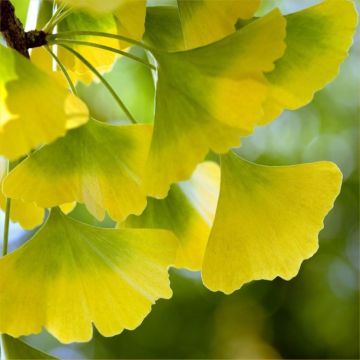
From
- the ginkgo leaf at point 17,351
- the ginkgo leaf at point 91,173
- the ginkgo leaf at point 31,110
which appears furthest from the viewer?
the ginkgo leaf at point 17,351

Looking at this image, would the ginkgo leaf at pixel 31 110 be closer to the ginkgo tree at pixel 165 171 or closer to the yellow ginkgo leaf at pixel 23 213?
the ginkgo tree at pixel 165 171

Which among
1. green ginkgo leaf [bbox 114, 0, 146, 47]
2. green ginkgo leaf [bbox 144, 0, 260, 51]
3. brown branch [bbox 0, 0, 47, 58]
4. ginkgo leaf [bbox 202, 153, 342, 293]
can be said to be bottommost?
ginkgo leaf [bbox 202, 153, 342, 293]

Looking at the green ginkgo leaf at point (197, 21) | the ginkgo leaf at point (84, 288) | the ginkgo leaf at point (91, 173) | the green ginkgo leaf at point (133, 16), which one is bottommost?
the ginkgo leaf at point (84, 288)

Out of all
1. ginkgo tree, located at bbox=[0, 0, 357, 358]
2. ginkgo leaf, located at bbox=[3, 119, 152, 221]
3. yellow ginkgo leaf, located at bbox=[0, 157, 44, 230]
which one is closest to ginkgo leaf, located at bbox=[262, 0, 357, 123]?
ginkgo tree, located at bbox=[0, 0, 357, 358]

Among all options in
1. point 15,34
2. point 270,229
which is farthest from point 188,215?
point 15,34

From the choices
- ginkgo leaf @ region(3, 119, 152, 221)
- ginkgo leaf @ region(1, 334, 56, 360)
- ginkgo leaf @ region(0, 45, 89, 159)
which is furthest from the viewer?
ginkgo leaf @ region(1, 334, 56, 360)

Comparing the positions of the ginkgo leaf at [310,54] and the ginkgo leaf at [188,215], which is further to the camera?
the ginkgo leaf at [188,215]

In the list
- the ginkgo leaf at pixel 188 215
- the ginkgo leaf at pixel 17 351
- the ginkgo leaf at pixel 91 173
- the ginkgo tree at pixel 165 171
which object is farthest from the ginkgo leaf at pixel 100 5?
the ginkgo leaf at pixel 17 351

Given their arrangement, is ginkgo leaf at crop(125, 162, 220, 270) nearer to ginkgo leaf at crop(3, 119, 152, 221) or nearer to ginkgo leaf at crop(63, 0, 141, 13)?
ginkgo leaf at crop(3, 119, 152, 221)
